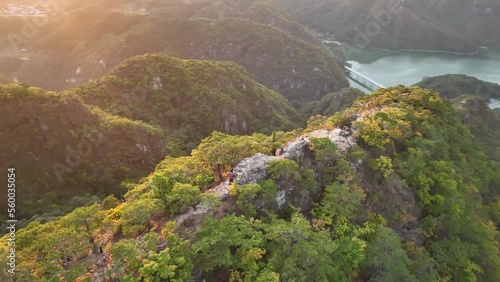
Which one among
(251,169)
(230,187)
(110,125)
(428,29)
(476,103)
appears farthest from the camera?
(428,29)

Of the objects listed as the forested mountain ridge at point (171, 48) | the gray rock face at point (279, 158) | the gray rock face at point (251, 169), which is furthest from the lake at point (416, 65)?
the gray rock face at point (251, 169)

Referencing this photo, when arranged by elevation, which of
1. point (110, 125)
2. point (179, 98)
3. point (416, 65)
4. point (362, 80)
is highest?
point (110, 125)

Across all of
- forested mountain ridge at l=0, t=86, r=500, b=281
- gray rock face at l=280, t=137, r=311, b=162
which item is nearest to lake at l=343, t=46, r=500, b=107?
forested mountain ridge at l=0, t=86, r=500, b=281

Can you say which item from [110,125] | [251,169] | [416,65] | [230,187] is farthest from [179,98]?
[416,65]

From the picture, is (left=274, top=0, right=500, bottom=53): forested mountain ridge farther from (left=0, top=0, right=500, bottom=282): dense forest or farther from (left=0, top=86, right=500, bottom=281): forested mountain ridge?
(left=0, top=86, right=500, bottom=281): forested mountain ridge

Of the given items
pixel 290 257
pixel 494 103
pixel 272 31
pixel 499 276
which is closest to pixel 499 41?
pixel 494 103

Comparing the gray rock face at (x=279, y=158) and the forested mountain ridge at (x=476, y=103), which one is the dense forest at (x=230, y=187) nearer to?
the gray rock face at (x=279, y=158)

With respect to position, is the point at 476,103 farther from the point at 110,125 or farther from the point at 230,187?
the point at 230,187
